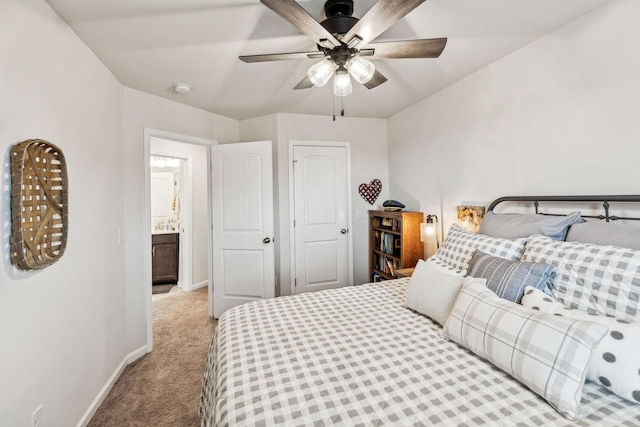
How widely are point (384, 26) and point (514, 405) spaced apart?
5.13 feet

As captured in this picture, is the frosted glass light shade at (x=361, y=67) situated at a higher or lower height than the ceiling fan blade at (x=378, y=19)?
lower

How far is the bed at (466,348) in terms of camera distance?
85 centimetres

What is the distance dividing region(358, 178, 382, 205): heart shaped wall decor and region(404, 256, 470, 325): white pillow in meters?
1.94

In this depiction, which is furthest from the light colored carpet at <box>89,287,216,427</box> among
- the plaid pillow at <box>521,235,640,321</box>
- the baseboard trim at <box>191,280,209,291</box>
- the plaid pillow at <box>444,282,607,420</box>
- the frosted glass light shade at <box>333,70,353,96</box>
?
the frosted glass light shade at <box>333,70,353,96</box>

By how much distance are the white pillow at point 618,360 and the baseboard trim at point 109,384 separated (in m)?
2.56

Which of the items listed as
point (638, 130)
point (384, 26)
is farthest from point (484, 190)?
point (384, 26)

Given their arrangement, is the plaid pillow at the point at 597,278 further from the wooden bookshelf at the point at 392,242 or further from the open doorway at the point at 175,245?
the open doorway at the point at 175,245

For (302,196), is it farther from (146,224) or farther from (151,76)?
(151,76)

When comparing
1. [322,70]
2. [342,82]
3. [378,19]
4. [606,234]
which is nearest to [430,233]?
[606,234]

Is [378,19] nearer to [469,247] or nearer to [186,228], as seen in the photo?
[469,247]

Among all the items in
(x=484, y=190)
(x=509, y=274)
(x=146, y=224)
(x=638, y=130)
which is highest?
(x=638, y=130)

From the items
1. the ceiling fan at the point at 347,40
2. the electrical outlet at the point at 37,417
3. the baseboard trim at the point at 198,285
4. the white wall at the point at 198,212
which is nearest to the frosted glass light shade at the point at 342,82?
the ceiling fan at the point at 347,40

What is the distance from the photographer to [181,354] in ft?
8.09

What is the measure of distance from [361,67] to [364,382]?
1.52 meters
